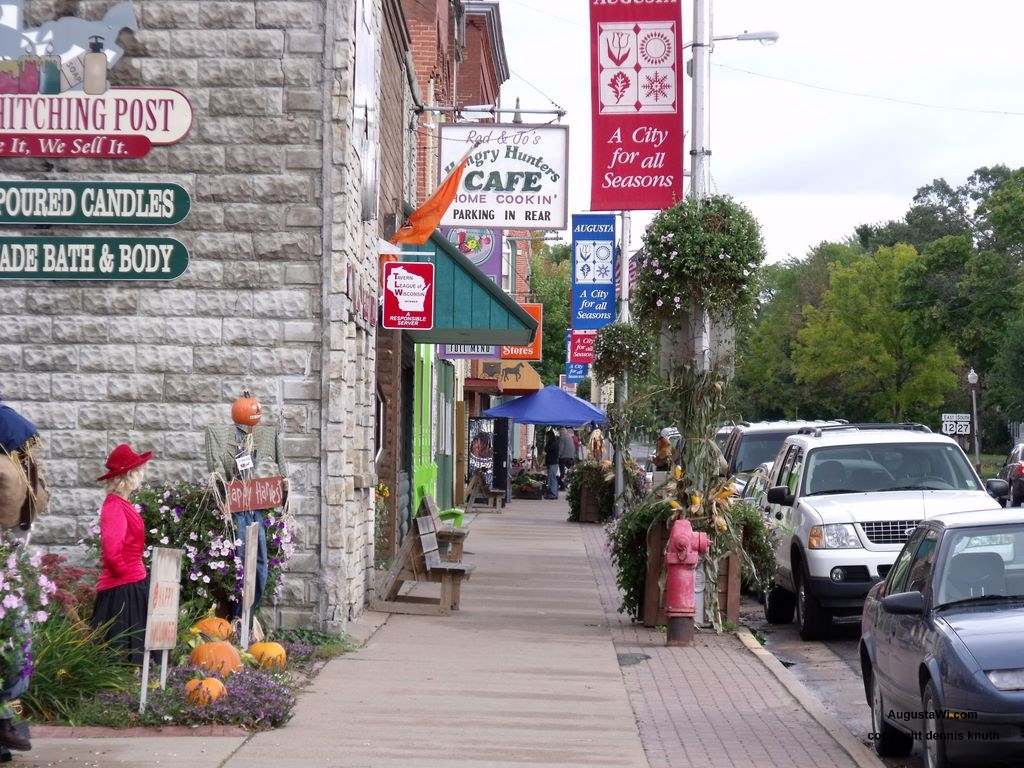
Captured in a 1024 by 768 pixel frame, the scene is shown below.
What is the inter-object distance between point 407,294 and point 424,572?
307 centimetres

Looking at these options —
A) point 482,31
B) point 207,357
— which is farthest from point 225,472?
point 482,31

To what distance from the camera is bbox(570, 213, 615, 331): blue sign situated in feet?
103

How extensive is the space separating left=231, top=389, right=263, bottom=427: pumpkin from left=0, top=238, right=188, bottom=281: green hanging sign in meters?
1.66

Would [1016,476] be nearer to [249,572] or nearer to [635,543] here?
[635,543]

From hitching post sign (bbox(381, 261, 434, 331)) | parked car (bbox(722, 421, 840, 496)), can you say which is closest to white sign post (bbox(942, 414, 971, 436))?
parked car (bbox(722, 421, 840, 496))

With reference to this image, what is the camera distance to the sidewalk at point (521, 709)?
8.34 metres

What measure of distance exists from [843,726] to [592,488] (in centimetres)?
2322

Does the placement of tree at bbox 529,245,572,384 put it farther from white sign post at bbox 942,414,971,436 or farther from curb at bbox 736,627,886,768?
curb at bbox 736,627,886,768

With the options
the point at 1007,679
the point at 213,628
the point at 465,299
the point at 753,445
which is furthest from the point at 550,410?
the point at 1007,679

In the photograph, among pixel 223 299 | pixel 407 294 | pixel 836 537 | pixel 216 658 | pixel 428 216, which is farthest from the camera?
pixel 428 216

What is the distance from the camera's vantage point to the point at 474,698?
1044 centimetres

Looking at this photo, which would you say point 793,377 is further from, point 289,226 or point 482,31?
point 289,226

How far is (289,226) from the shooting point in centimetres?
1267

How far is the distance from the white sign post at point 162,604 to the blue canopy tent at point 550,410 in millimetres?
25967
